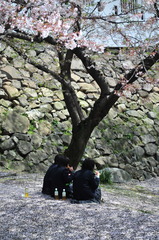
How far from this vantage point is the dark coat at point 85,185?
22.5ft

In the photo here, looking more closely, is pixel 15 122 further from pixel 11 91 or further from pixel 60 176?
pixel 60 176

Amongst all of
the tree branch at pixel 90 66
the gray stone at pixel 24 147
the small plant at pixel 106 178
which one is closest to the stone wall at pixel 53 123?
the gray stone at pixel 24 147

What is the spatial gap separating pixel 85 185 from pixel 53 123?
8.06 m

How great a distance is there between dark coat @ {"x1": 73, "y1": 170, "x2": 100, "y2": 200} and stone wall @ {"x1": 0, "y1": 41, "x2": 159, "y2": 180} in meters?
5.81

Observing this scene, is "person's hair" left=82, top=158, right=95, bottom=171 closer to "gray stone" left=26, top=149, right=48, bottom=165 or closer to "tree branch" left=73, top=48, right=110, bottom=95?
"tree branch" left=73, top=48, right=110, bottom=95

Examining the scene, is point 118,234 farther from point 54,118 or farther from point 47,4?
point 54,118

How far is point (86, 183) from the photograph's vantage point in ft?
22.5

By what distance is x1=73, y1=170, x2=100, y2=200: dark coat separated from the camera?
6.86 m

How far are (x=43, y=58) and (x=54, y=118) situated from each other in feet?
11.9

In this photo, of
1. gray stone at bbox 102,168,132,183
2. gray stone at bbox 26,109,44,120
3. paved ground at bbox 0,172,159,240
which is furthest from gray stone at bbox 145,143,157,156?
paved ground at bbox 0,172,159,240

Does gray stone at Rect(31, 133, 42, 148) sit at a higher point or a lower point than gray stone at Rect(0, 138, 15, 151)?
higher

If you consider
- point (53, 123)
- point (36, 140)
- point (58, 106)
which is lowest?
point (36, 140)

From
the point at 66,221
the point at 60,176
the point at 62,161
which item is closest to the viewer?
the point at 66,221

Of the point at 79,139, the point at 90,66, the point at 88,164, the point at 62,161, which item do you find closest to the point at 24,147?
the point at 79,139
